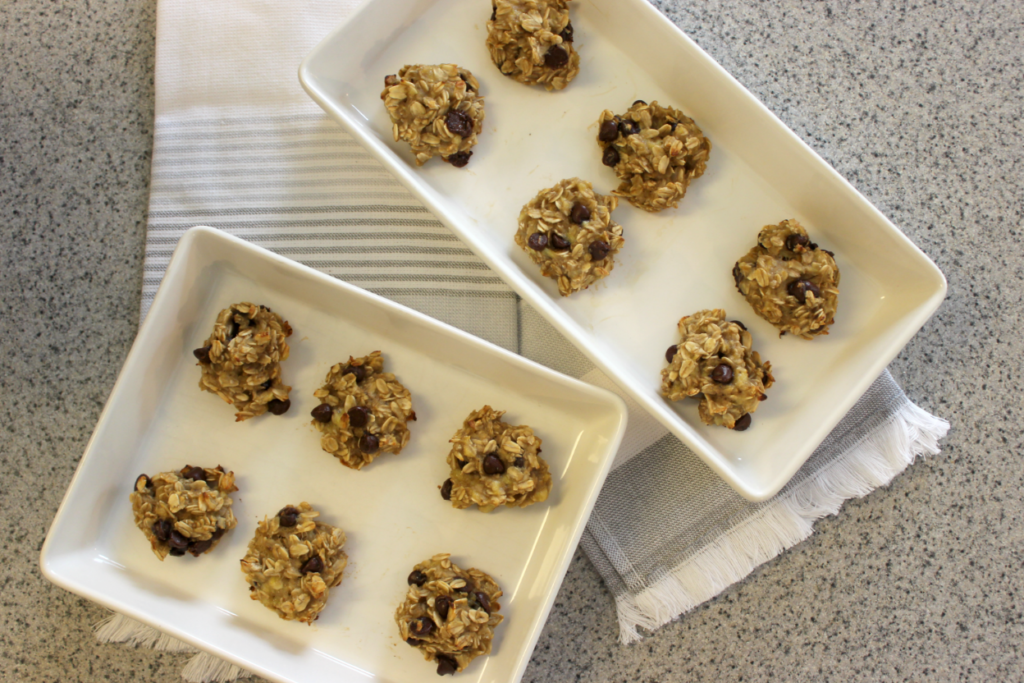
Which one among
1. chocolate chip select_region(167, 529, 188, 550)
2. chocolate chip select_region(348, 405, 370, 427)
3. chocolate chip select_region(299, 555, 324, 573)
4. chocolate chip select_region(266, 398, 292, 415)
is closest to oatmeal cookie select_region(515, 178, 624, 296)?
chocolate chip select_region(348, 405, 370, 427)

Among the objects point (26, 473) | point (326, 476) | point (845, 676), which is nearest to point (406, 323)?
point (326, 476)

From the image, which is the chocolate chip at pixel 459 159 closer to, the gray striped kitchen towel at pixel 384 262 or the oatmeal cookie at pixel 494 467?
the gray striped kitchen towel at pixel 384 262

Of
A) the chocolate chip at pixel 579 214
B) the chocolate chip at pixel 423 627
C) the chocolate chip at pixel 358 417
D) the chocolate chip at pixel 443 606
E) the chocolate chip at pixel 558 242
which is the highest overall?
the chocolate chip at pixel 579 214

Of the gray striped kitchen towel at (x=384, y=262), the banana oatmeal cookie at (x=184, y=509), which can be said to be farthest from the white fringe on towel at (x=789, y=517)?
the banana oatmeal cookie at (x=184, y=509)

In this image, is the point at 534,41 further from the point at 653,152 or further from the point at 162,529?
the point at 162,529

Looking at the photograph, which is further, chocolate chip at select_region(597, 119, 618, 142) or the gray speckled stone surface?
the gray speckled stone surface

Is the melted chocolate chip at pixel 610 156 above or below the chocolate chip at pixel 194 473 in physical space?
above

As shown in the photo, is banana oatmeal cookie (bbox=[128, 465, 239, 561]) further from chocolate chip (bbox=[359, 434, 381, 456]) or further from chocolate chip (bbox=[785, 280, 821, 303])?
chocolate chip (bbox=[785, 280, 821, 303])
